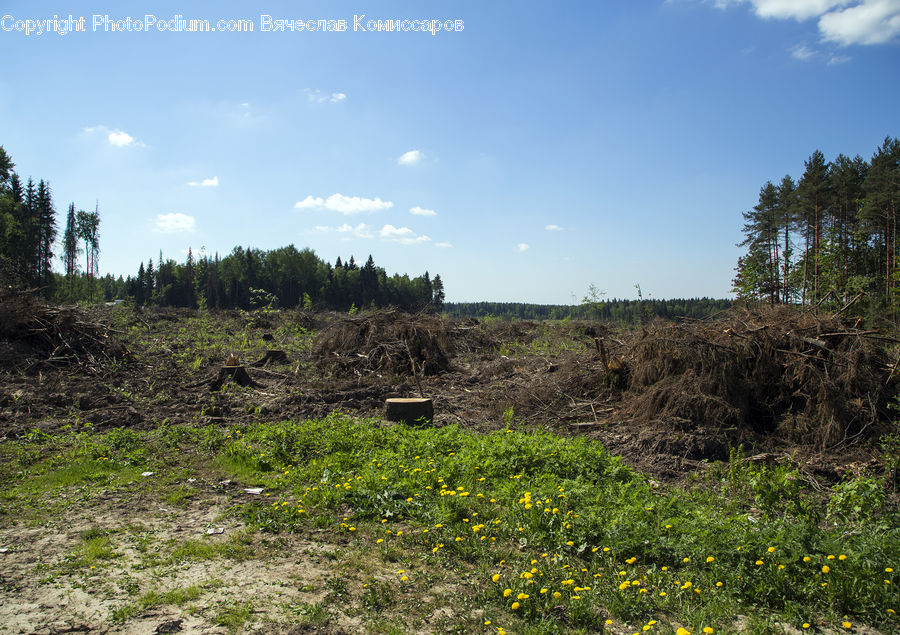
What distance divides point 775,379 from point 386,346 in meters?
8.91

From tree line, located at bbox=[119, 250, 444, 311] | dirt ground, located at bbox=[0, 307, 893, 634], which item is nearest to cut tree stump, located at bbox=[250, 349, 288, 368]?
dirt ground, located at bbox=[0, 307, 893, 634]

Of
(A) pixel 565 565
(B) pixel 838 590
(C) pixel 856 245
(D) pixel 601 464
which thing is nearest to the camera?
(B) pixel 838 590

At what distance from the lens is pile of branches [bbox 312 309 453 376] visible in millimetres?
13117

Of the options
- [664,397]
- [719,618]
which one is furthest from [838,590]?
[664,397]

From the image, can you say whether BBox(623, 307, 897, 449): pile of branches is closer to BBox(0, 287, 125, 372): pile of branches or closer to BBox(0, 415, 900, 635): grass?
BBox(0, 415, 900, 635): grass

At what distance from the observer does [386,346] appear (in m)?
13.5

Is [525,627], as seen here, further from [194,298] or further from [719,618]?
[194,298]

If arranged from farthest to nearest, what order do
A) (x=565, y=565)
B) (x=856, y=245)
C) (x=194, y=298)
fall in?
(x=194, y=298)
(x=856, y=245)
(x=565, y=565)

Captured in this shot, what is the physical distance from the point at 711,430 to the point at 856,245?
39.0 meters

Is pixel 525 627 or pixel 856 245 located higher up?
pixel 856 245

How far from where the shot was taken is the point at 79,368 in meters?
→ 11.4

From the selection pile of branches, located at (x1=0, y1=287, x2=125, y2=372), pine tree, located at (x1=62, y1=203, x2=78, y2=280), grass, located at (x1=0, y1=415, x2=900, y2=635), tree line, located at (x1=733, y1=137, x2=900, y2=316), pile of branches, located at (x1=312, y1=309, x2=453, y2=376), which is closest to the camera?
grass, located at (x1=0, y1=415, x2=900, y2=635)

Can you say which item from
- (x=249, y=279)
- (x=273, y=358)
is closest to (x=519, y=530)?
(x=273, y=358)

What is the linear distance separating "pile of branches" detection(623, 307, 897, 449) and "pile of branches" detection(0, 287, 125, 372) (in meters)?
12.3
